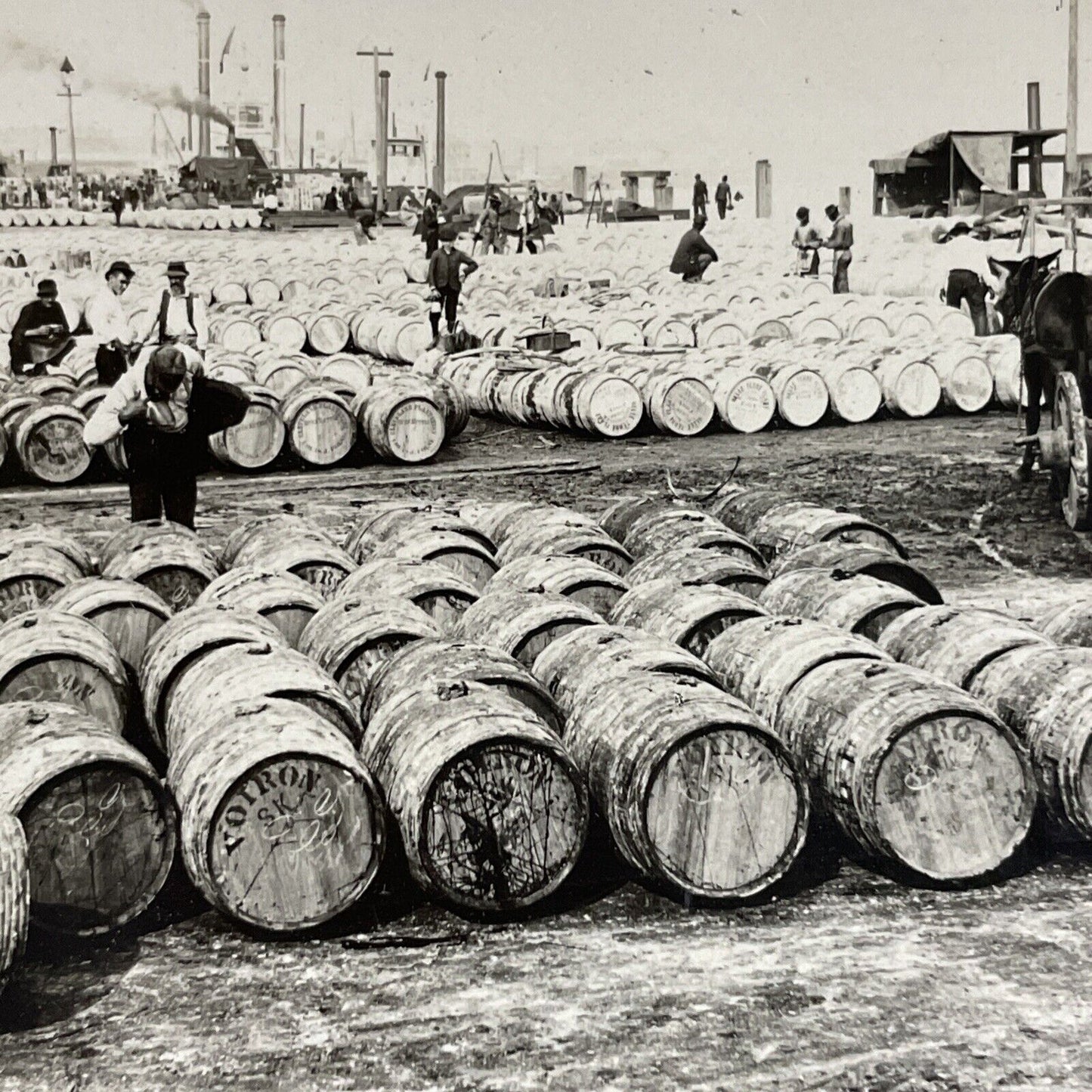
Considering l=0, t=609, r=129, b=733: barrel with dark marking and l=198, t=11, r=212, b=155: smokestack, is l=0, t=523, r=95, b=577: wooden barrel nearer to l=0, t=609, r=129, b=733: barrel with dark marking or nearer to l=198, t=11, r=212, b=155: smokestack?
l=0, t=609, r=129, b=733: barrel with dark marking

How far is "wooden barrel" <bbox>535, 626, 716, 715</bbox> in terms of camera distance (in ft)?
21.3

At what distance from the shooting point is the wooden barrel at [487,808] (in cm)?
563

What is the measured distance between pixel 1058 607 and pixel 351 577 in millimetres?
3818

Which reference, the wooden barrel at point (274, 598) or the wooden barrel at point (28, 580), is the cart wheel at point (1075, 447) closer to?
the wooden barrel at point (274, 598)

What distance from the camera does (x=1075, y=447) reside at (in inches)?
455

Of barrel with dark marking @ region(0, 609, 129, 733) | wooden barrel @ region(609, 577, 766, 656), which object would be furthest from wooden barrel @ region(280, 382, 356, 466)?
barrel with dark marking @ region(0, 609, 129, 733)

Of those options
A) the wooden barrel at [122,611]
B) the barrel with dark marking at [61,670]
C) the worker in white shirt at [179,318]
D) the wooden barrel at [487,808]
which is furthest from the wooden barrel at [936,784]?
the worker in white shirt at [179,318]

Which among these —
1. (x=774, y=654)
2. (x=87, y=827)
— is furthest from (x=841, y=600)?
(x=87, y=827)

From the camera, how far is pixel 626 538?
971 centimetres

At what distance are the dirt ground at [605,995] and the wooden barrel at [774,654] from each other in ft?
2.29

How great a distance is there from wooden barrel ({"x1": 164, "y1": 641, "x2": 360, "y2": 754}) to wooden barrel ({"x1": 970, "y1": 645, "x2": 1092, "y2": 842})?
2770 mm

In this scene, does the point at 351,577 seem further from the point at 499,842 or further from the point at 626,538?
the point at 499,842

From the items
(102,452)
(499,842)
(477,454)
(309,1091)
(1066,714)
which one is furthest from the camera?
(477,454)

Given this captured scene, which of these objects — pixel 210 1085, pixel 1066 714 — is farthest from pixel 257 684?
pixel 1066 714
